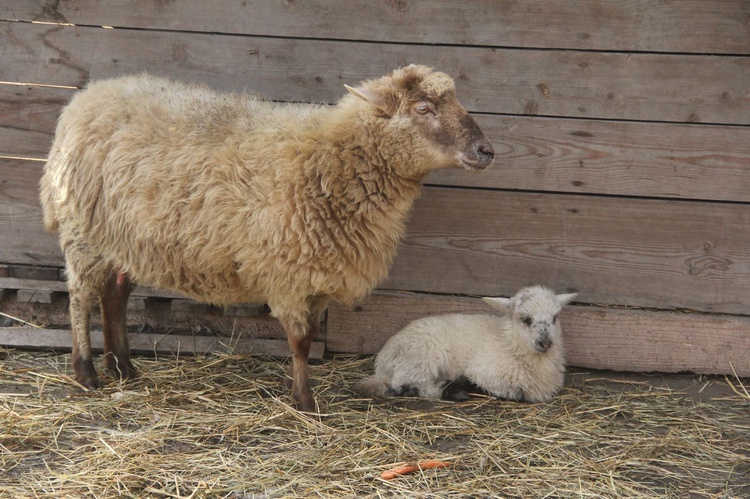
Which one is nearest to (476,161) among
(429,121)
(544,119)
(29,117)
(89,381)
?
(429,121)

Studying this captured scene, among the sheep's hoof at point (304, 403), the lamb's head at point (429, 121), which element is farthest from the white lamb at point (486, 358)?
the lamb's head at point (429, 121)

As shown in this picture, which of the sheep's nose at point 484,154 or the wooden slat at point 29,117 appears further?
the wooden slat at point 29,117

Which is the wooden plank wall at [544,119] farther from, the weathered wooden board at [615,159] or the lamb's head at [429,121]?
the lamb's head at [429,121]

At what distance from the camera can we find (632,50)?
4.68 metres

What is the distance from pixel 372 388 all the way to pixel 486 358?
73 cm

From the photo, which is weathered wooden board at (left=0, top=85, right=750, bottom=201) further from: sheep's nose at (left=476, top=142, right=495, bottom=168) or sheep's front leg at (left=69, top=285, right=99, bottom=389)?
sheep's front leg at (left=69, top=285, right=99, bottom=389)

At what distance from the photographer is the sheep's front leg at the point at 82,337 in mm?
4492

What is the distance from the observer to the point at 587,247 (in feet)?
16.1

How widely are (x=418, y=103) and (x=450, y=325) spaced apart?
1448 mm

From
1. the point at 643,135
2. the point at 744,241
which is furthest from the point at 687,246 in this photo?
the point at 643,135

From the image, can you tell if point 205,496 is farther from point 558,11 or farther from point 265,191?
point 558,11

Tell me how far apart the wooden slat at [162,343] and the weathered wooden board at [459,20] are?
2.09m

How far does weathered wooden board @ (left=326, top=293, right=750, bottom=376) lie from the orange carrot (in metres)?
1.62

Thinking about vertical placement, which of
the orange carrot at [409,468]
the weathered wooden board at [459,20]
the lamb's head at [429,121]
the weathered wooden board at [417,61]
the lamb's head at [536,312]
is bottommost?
the orange carrot at [409,468]
